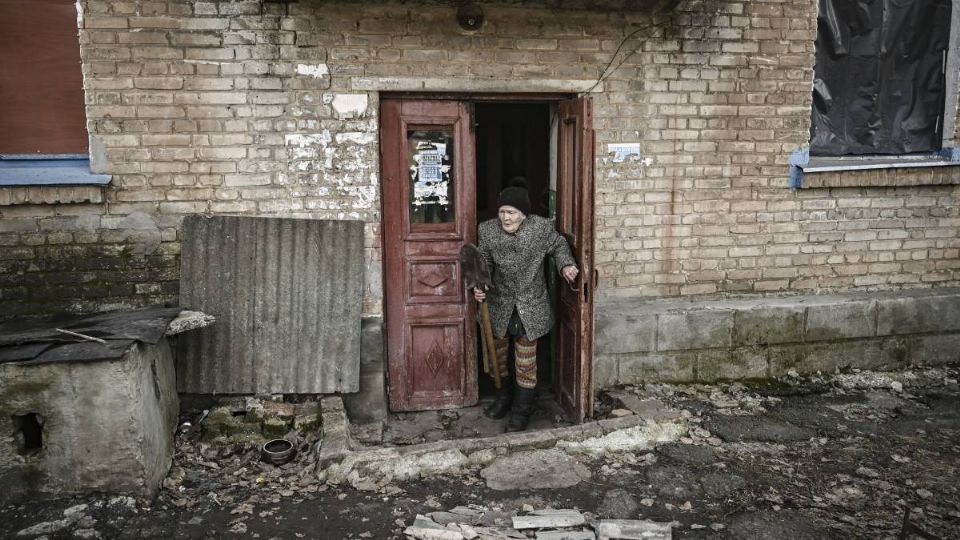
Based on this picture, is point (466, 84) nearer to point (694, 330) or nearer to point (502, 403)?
point (502, 403)

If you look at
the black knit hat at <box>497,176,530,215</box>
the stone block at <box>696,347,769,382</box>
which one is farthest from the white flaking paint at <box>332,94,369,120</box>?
the stone block at <box>696,347,769,382</box>

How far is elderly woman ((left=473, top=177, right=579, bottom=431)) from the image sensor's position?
4.75m

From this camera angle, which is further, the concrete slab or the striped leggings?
the striped leggings

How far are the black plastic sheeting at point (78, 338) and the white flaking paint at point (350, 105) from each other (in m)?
1.77

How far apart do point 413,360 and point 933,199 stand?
473 cm

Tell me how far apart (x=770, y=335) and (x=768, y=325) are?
94 millimetres

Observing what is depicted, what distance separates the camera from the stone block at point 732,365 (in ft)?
17.5

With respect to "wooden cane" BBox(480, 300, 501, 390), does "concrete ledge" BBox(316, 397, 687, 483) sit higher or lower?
lower

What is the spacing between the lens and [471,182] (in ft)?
16.6

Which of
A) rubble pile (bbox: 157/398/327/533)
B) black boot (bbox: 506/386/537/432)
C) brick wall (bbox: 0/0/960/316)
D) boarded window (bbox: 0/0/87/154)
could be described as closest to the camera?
rubble pile (bbox: 157/398/327/533)

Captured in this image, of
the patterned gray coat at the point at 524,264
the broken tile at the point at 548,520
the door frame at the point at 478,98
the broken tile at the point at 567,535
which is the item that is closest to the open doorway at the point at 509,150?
the door frame at the point at 478,98

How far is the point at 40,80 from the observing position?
14.3 ft

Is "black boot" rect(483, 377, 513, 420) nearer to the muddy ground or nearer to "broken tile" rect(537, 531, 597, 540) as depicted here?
the muddy ground

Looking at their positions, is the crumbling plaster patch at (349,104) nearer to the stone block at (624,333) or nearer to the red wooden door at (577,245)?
the red wooden door at (577,245)
